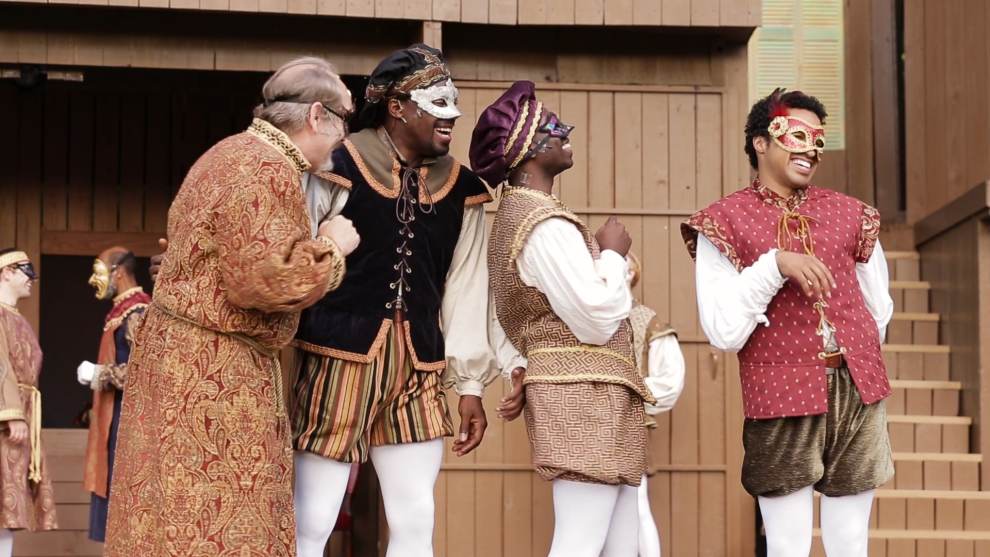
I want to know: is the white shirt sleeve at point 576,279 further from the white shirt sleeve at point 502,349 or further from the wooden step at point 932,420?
the wooden step at point 932,420

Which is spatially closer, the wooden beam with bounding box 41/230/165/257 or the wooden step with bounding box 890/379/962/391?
the wooden step with bounding box 890/379/962/391

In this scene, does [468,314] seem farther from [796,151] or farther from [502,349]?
[796,151]

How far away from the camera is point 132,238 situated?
970 cm

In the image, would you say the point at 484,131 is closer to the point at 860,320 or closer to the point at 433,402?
the point at 433,402

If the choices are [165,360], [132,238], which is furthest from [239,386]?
[132,238]

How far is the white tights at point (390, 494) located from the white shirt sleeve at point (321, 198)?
0.65m

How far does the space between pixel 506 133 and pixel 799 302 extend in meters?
1.02

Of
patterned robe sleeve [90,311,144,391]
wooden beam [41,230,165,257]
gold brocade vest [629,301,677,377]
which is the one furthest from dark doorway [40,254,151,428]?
gold brocade vest [629,301,677,377]

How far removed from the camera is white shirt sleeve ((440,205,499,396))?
4.61 metres

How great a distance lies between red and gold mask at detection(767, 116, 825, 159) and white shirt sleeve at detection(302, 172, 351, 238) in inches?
53.5

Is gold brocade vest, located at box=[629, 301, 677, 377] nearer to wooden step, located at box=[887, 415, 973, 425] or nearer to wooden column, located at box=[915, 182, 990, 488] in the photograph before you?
wooden step, located at box=[887, 415, 973, 425]

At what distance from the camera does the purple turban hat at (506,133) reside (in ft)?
15.0

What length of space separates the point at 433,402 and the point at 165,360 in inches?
33.0

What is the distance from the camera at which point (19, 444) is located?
7141 mm
